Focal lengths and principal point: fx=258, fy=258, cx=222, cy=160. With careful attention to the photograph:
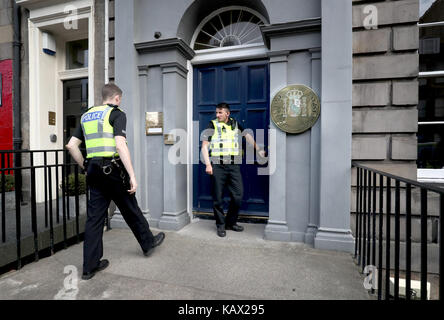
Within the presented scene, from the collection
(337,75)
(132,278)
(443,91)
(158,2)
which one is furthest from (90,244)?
(443,91)

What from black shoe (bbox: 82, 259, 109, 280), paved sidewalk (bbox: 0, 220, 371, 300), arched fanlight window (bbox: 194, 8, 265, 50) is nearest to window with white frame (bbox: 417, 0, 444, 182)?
paved sidewalk (bbox: 0, 220, 371, 300)

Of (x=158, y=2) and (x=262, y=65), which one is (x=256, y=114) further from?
(x=158, y=2)

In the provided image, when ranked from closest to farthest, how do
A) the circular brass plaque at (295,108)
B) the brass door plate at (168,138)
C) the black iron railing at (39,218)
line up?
1. the black iron railing at (39,218)
2. the circular brass plaque at (295,108)
3. the brass door plate at (168,138)

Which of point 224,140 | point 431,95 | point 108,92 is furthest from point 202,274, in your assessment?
point 431,95

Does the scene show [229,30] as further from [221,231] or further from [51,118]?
[51,118]

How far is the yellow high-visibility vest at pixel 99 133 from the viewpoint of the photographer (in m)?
2.64

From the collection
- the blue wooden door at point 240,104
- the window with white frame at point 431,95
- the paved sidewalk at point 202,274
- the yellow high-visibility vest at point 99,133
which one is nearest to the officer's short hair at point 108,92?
the yellow high-visibility vest at point 99,133

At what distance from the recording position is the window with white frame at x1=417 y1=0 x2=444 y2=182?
3.68 meters

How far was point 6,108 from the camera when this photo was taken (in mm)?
5590

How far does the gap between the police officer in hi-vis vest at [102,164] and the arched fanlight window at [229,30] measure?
2617 millimetres

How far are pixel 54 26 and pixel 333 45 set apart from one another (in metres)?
5.48

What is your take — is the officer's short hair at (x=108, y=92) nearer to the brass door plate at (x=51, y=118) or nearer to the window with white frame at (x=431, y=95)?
the brass door plate at (x=51, y=118)

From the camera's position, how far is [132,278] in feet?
8.85

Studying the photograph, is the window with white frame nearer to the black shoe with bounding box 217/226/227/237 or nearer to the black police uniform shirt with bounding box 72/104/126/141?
the black shoe with bounding box 217/226/227/237
